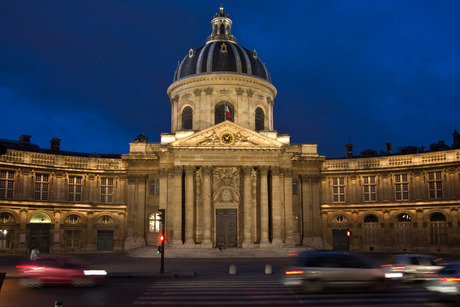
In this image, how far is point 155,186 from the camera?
53594 millimetres

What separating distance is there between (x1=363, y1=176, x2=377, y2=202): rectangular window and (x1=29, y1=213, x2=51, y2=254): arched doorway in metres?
34.1

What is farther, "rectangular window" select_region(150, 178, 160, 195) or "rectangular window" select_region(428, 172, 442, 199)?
"rectangular window" select_region(150, 178, 160, 195)

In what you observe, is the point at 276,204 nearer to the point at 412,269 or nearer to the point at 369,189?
the point at 369,189

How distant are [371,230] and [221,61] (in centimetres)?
2520

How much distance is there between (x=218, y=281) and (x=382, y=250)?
3475 cm

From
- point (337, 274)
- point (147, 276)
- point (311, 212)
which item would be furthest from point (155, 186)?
point (337, 274)

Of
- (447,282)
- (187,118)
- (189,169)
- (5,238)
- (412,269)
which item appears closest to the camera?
(447,282)

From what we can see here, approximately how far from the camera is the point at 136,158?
5303cm

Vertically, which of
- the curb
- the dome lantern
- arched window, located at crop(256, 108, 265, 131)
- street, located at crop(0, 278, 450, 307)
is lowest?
the curb

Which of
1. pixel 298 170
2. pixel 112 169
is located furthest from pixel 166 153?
pixel 298 170

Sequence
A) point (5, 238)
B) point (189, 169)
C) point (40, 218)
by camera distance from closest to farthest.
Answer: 1. point (189, 169)
2. point (5, 238)
3. point (40, 218)

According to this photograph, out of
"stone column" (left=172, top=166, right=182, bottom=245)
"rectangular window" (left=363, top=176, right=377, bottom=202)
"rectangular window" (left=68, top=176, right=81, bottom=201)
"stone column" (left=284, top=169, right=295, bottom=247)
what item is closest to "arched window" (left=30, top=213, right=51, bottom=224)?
"rectangular window" (left=68, top=176, right=81, bottom=201)

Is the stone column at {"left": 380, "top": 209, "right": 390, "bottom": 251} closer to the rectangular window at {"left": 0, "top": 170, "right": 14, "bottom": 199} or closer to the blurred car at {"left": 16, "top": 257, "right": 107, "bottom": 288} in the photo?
the rectangular window at {"left": 0, "top": 170, "right": 14, "bottom": 199}

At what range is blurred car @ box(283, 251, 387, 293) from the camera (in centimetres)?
1844
